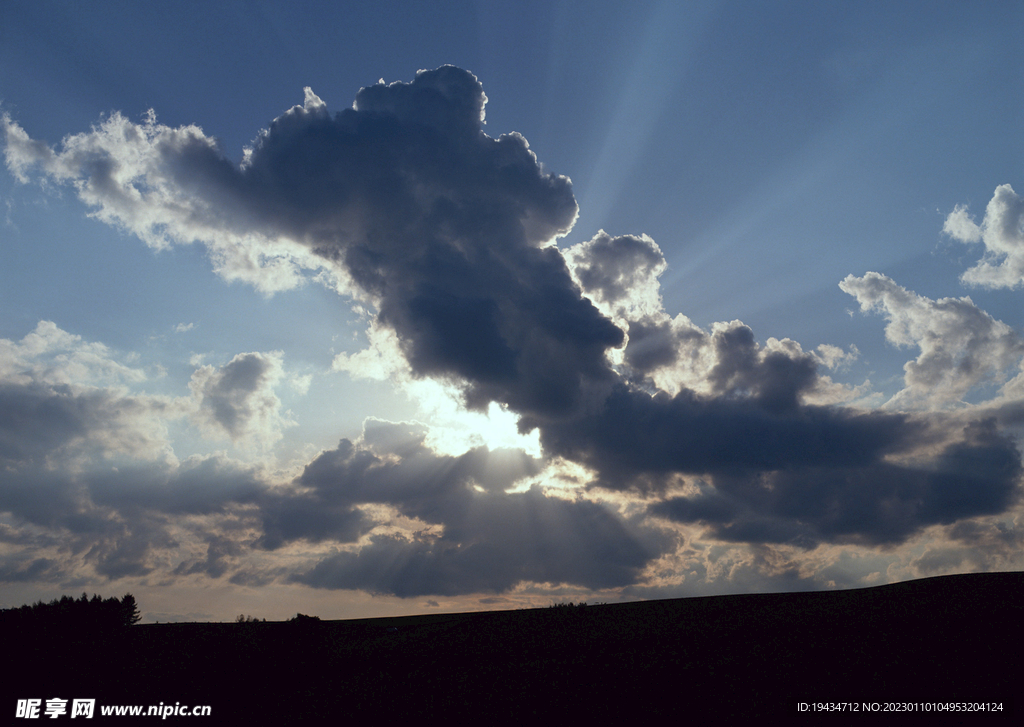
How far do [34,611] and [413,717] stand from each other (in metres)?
71.5

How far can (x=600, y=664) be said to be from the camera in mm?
50219

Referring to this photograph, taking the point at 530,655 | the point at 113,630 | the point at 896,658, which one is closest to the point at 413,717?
the point at 530,655

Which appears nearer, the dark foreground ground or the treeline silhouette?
the dark foreground ground

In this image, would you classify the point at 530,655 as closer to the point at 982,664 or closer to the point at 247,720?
the point at 247,720

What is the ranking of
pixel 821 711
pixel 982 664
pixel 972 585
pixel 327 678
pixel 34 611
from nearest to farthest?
pixel 821 711 < pixel 982 664 < pixel 327 678 < pixel 972 585 < pixel 34 611

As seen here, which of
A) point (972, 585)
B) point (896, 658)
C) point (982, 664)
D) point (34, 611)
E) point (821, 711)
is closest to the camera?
point (821, 711)

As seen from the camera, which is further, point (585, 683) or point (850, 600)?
point (850, 600)

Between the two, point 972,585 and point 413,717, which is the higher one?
point 972,585

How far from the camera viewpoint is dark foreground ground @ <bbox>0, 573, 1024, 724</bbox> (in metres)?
37.7

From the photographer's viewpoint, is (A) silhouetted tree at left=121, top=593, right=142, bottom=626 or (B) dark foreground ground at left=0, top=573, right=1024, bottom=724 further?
(A) silhouetted tree at left=121, top=593, right=142, bottom=626

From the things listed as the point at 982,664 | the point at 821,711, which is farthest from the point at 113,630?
the point at 982,664

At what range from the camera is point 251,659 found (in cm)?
5925

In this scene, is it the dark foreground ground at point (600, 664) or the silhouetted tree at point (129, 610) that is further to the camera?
the silhouetted tree at point (129, 610)

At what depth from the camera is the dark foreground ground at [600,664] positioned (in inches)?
1484
